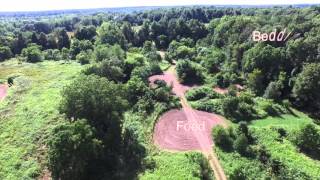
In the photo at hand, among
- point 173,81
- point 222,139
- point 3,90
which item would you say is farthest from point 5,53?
point 222,139

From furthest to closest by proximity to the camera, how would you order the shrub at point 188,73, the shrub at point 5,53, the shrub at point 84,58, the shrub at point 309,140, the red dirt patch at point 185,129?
the shrub at point 5,53 < the shrub at point 84,58 < the shrub at point 188,73 < the red dirt patch at point 185,129 < the shrub at point 309,140

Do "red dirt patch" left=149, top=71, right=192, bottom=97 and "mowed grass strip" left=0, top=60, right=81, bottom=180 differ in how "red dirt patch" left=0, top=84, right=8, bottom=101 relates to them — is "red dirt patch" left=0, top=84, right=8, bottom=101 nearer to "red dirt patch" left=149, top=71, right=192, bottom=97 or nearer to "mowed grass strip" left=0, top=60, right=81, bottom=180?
"mowed grass strip" left=0, top=60, right=81, bottom=180

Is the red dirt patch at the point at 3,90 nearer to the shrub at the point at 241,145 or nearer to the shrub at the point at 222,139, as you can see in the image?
the shrub at the point at 222,139

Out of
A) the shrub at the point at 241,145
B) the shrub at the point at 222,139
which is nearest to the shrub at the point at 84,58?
the shrub at the point at 222,139

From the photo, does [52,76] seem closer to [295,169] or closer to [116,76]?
[116,76]

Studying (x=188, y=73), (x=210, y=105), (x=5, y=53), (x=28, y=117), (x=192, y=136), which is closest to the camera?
(x=192, y=136)

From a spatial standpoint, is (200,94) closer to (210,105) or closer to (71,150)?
(210,105)
